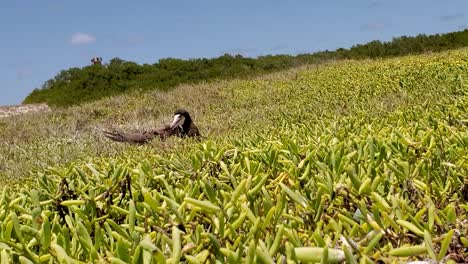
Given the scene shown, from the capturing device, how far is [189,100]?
1723 cm

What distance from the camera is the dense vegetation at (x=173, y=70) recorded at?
3144 centimetres

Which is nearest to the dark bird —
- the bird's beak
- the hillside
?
the bird's beak

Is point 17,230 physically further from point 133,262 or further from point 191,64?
point 191,64

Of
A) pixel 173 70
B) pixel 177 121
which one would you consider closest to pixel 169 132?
pixel 177 121

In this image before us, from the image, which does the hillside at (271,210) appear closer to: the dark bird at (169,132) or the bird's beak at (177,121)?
the dark bird at (169,132)

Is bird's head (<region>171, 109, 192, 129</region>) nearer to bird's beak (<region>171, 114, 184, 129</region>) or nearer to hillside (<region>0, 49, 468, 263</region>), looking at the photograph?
bird's beak (<region>171, 114, 184, 129</region>)

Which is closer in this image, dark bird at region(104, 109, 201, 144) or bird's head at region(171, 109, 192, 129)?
dark bird at region(104, 109, 201, 144)

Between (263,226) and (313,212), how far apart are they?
0.25 metres

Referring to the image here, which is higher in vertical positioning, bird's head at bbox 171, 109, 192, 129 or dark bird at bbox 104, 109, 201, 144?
bird's head at bbox 171, 109, 192, 129

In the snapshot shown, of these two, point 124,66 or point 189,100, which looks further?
point 124,66

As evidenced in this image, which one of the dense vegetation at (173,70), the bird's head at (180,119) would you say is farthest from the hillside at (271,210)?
the dense vegetation at (173,70)

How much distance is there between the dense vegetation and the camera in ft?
103

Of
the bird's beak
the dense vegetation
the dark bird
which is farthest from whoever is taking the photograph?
the dense vegetation

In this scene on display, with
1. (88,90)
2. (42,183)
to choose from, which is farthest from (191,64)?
Answer: (42,183)
